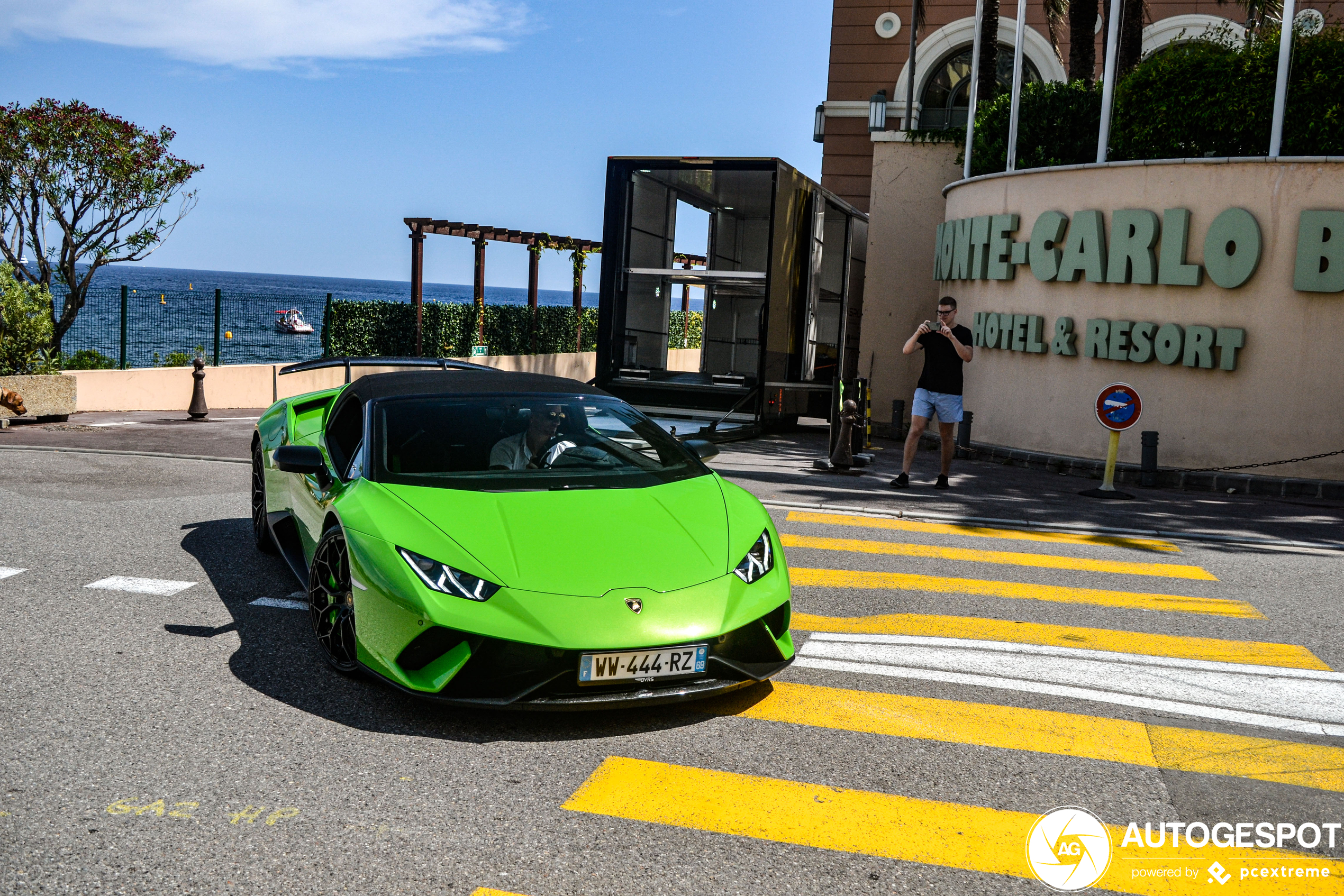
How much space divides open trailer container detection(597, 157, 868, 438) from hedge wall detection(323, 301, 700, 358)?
31.4ft

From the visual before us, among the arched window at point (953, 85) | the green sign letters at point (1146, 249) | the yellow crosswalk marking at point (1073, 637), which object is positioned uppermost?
the arched window at point (953, 85)

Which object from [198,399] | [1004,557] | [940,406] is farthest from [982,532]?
[198,399]

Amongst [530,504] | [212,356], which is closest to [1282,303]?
[530,504]

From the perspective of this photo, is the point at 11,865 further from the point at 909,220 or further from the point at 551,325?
the point at 551,325

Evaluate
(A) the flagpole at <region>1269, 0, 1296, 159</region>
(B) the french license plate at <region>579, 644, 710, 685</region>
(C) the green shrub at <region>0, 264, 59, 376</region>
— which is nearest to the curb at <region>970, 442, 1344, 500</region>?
(A) the flagpole at <region>1269, 0, 1296, 159</region>

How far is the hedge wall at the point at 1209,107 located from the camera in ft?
45.7

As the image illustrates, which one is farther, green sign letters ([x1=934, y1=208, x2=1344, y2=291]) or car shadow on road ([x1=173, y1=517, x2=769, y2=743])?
green sign letters ([x1=934, y1=208, x2=1344, y2=291])

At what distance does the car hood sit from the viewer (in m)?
4.63

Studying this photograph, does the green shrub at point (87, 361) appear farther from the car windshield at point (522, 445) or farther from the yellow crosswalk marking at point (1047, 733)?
the yellow crosswalk marking at point (1047, 733)

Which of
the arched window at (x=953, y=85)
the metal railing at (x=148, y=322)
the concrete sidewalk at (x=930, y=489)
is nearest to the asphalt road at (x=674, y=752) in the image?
the concrete sidewalk at (x=930, y=489)

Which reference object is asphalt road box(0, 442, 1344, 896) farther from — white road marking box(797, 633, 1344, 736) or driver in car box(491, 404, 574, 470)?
driver in car box(491, 404, 574, 470)

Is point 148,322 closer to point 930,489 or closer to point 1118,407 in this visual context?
point 930,489

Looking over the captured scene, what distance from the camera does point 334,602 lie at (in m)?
5.18

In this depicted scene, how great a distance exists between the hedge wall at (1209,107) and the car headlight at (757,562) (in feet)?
38.8
